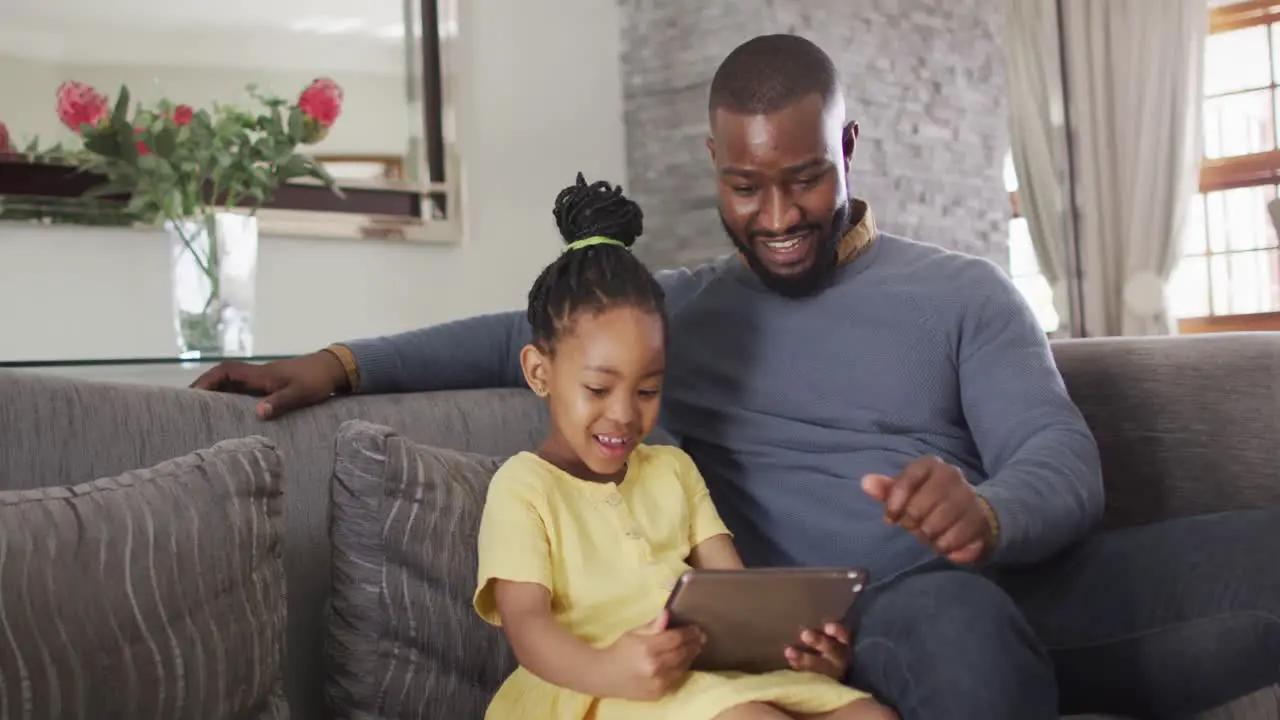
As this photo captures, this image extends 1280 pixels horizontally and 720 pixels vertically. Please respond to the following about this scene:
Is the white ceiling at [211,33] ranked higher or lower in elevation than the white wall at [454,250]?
higher

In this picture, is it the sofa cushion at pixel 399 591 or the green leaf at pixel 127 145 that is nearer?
the sofa cushion at pixel 399 591

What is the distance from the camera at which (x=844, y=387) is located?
1.67m

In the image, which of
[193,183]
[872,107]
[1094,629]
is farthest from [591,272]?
[872,107]

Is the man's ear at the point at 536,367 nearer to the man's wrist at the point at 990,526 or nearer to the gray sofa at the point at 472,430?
the gray sofa at the point at 472,430

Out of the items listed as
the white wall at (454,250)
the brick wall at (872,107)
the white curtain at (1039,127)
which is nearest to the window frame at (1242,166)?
the white curtain at (1039,127)

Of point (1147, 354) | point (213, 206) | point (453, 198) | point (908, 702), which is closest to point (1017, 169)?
point (453, 198)

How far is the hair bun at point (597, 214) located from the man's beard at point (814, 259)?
0.17 meters

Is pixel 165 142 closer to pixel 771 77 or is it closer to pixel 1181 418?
pixel 771 77

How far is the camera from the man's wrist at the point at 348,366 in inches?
66.5

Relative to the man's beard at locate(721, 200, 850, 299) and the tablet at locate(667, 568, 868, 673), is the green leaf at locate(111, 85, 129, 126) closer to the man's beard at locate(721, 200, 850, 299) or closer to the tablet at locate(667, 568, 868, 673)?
the man's beard at locate(721, 200, 850, 299)

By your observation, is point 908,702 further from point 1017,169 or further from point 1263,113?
point 1263,113

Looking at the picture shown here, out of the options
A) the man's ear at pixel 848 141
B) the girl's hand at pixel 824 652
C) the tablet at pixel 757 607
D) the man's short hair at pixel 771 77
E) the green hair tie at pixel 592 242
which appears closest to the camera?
the tablet at pixel 757 607

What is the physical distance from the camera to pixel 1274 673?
54.4 inches

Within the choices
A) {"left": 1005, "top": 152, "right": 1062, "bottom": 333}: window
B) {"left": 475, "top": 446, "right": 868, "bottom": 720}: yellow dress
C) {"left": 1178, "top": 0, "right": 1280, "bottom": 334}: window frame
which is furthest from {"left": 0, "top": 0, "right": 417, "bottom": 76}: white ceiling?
{"left": 1178, "top": 0, "right": 1280, "bottom": 334}: window frame
